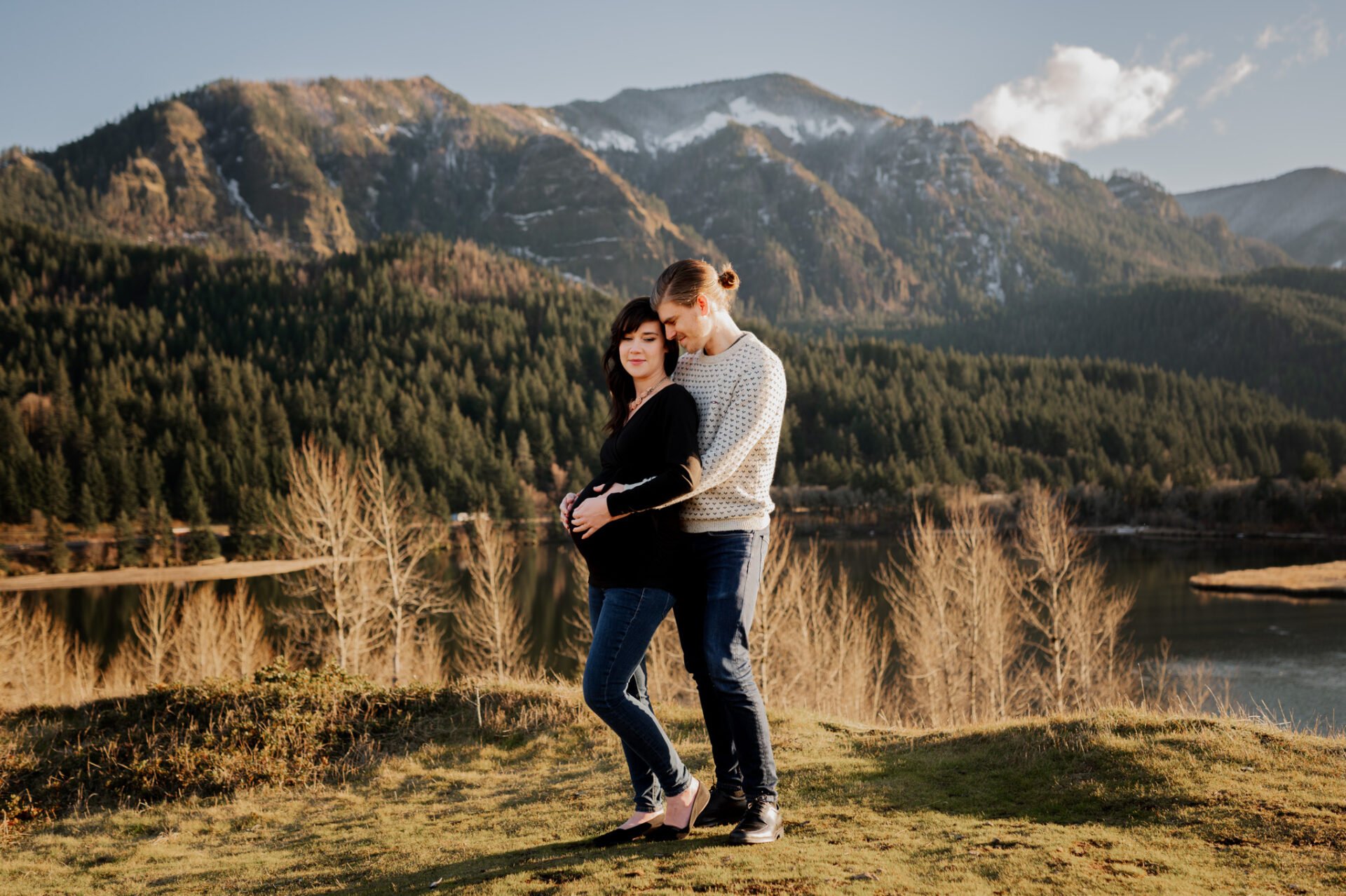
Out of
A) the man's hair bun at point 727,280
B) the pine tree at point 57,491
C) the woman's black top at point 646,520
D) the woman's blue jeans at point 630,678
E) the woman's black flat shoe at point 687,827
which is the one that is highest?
the pine tree at point 57,491

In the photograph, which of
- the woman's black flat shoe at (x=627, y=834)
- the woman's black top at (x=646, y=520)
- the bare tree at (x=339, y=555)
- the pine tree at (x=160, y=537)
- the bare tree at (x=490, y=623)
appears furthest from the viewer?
the pine tree at (x=160, y=537)

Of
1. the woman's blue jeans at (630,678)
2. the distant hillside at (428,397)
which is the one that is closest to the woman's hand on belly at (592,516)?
the woman's blue jeans at (630,678)

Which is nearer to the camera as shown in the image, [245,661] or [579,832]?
[579,832]

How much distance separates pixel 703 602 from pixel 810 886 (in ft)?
4.06

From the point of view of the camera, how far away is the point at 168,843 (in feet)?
19.1

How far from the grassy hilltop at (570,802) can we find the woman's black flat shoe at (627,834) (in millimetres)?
86

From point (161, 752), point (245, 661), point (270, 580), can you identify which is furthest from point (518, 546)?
point (161, 752)

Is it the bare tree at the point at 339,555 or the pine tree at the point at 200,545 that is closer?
the bare tree at the point at 339,555

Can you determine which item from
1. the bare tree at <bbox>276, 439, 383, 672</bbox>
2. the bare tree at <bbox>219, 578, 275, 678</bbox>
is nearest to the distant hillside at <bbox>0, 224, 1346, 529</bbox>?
the bare tree at <bbox>219, 578, 275, 678</bbox>

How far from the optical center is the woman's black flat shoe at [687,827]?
4254 millimetres

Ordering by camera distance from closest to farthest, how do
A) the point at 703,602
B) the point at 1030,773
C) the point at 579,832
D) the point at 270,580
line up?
the point at 703,602, the point at 579,832, the point at 1030,773, the point at 270,580

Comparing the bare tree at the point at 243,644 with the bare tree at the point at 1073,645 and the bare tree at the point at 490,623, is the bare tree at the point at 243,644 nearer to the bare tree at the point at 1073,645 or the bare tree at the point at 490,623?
the bare tree at the point at 490,623

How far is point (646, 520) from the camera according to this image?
4.01 m

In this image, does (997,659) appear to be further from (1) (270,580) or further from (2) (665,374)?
(1) (270,580)
